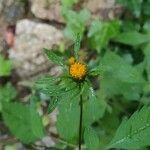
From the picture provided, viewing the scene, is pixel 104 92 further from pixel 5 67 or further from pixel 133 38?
pixel 5 67

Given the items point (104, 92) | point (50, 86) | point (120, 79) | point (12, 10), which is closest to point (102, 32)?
point (104, 92)

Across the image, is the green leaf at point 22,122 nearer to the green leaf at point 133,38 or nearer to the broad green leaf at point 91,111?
the broad green leaf at point 91,111

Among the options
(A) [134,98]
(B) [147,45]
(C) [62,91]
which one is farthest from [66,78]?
(B) [147,45]

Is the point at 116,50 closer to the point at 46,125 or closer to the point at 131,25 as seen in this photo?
the point at 131,25

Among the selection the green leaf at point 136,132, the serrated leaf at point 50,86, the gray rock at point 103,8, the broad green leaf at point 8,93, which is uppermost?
the gray rock at point 103,8

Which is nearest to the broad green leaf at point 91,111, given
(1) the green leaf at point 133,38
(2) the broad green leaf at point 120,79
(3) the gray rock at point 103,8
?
(2) the broad green leaf at point 120,79
